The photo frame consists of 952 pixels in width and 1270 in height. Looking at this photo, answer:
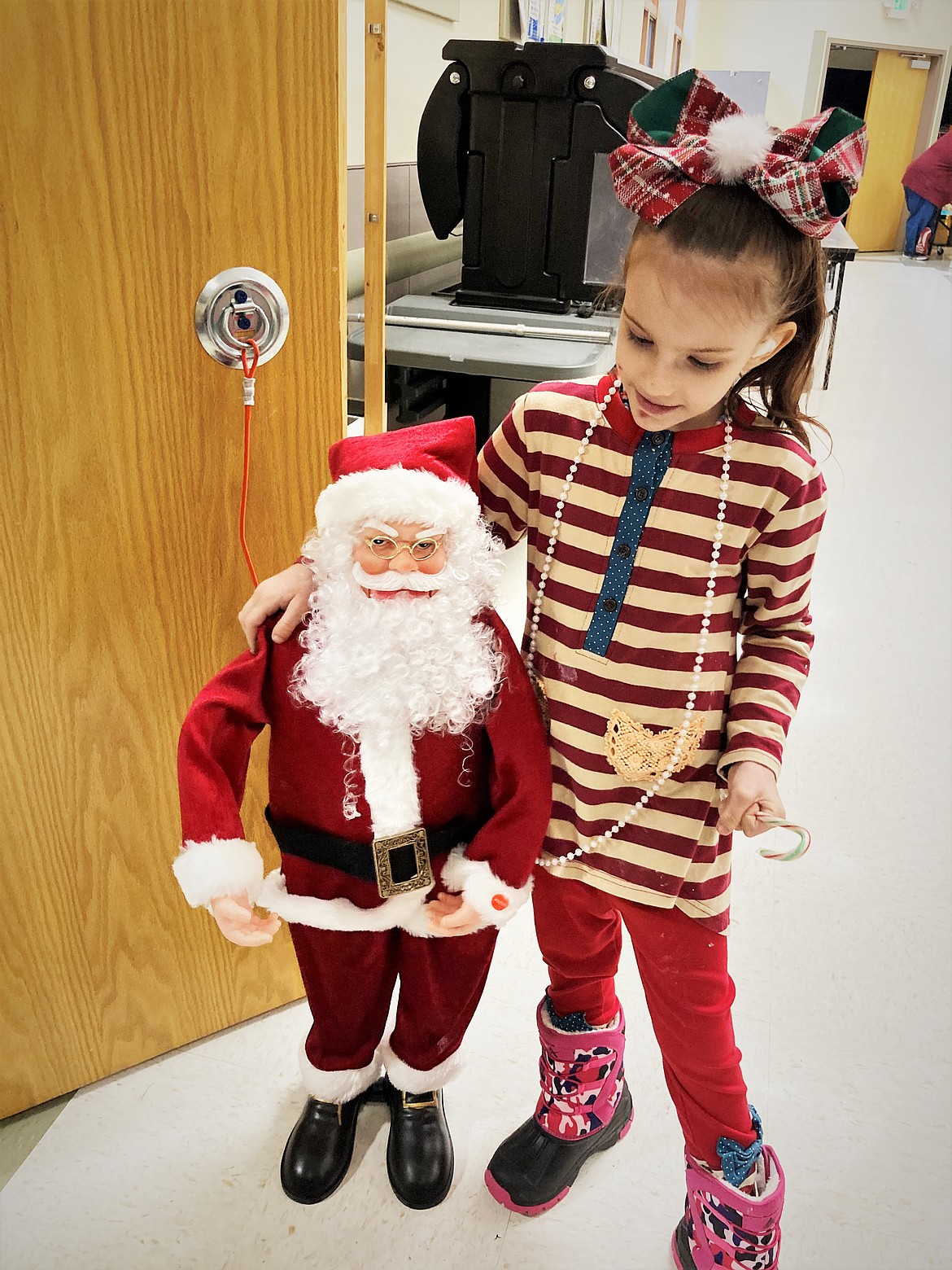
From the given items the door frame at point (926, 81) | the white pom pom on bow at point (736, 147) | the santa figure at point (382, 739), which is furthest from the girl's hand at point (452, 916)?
the door frame at point (926, 81)

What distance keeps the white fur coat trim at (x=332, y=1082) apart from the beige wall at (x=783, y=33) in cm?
972

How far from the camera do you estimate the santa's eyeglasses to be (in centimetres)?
90

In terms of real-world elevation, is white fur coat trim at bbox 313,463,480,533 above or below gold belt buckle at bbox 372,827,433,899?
above

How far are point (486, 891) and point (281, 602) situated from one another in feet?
1.22

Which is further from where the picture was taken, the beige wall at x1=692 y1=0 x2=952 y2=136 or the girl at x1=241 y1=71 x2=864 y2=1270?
the beige wall at x1=692 y1=0 x2=952 y2=136

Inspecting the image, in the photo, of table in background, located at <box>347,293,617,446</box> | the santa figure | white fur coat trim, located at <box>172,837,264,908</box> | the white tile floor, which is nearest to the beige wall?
table in background, located at <box>347,293,617,446</box>

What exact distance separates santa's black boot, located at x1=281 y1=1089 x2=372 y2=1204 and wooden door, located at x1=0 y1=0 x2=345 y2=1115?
272mm

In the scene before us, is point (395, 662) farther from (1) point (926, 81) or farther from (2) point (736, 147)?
(1) point (926, 81)

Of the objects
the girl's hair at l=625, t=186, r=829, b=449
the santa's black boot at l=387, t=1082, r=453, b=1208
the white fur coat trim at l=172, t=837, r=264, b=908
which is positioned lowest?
the santa's black boot at l=387, t=1082, r=453, b=1208

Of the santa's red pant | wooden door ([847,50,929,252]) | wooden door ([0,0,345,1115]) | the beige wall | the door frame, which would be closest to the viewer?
wooden door ([0,0,345,1115])

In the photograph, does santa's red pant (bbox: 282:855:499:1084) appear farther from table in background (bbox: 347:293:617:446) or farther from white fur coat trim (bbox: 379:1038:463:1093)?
table in background (bbox: 347:293:617:446)

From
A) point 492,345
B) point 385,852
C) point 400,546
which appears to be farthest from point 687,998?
point 492,345

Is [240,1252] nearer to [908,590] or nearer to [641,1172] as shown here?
[641,1172]

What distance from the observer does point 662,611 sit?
917 mm
